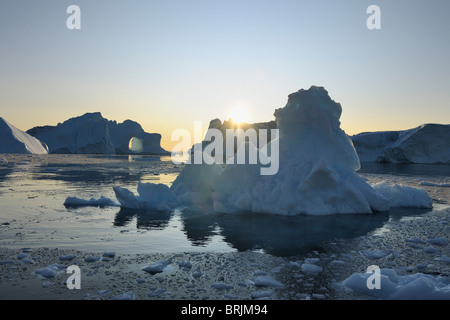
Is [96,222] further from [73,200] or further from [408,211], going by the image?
[408,211]

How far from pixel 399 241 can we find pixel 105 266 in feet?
20.7

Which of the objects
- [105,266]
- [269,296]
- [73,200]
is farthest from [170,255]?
[73,200]

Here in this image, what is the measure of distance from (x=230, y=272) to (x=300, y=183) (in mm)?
6396

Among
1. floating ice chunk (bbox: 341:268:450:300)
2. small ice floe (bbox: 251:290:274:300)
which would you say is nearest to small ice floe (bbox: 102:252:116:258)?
small ice floe (bbox: 251:290:274:300)

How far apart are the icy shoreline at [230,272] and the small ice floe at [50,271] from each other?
4cm

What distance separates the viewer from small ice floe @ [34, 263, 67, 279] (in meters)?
5.19

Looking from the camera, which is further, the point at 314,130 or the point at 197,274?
the point at 314,130

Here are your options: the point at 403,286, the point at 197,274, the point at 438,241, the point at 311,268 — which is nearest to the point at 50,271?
the point at 197,274

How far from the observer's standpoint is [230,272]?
5539 mm

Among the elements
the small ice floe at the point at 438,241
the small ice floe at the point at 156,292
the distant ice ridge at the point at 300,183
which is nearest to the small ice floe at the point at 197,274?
the small ice floe at the point at 156,292

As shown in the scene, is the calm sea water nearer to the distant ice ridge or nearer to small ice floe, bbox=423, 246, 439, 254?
the distant ice ridge

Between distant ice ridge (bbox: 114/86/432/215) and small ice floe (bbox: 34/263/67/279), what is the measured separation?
6.16 m

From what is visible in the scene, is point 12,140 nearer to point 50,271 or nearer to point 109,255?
point 109,255
